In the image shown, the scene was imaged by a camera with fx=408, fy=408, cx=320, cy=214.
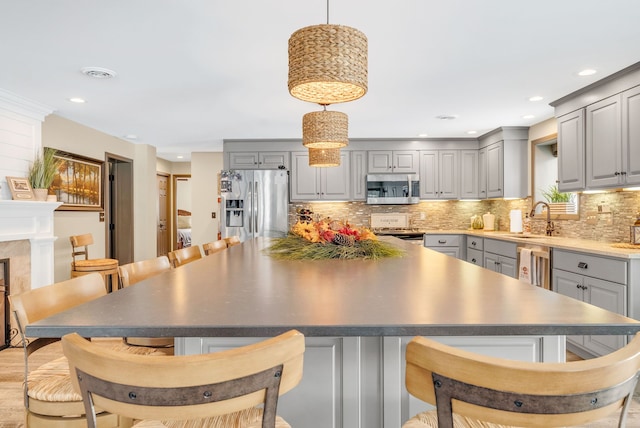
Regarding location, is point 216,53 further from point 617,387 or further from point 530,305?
point 617,387

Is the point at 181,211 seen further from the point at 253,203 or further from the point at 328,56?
the point at 328,56

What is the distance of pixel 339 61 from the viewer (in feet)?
5.08

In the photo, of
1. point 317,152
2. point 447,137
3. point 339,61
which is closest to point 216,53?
point 317,152

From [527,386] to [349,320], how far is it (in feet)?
1.41

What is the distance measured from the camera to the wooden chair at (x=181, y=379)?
28.0 inches

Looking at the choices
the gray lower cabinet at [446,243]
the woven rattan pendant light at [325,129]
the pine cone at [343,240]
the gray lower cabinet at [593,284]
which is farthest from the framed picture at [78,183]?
the gray lower cabinet at [593,284]

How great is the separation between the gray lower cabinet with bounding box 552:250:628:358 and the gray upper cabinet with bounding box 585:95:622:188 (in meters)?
0.71

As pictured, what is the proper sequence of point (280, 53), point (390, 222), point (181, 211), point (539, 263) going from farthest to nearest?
point (181, 211) < point (390, 222) < point (539, 263) < point (280, 53)

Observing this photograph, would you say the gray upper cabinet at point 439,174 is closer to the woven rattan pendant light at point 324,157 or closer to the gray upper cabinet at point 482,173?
the gray upper cabinet at point 482,173

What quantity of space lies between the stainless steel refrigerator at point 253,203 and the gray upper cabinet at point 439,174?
215 cm

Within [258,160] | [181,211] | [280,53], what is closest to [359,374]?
[280,53]

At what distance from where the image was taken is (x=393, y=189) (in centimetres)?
627

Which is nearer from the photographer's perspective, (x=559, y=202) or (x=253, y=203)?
(x=559, y=202)

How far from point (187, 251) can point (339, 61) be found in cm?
188
